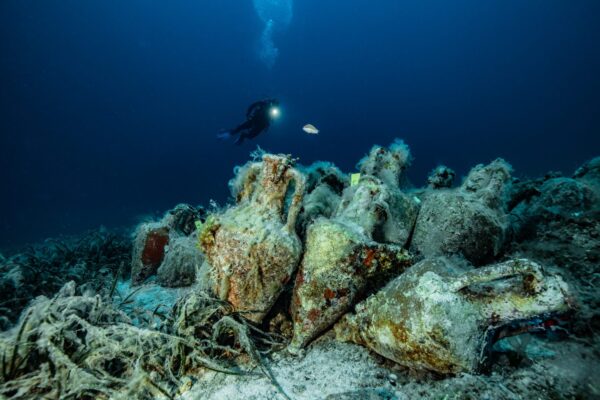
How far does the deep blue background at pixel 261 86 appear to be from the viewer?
93.8 metres

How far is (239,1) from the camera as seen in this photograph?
429 ft

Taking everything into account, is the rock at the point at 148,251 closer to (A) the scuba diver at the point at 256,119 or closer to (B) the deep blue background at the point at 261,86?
(A) the scuba diver at the point at 256,119

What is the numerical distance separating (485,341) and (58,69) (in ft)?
452

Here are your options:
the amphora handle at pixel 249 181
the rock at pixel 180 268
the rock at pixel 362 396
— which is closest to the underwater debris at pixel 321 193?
the amphora handle at pixel 249 181

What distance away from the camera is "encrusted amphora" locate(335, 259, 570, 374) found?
1.86 m

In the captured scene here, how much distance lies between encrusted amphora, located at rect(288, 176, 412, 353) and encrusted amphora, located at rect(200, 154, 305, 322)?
0.23 metres

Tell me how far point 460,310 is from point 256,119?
35.0 feet

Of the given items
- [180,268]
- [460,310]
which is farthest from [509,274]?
[180,268]

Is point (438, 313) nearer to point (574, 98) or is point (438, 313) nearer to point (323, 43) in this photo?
point (574, 98)

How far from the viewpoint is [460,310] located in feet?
6.53

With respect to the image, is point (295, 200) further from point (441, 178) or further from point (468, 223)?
point (441, 178)

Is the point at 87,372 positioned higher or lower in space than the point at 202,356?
lower

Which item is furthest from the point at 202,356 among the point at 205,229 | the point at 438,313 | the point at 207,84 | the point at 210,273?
the point at 207,84

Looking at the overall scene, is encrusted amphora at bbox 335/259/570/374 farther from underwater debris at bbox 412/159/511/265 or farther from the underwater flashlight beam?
the underwater flashlight beam
